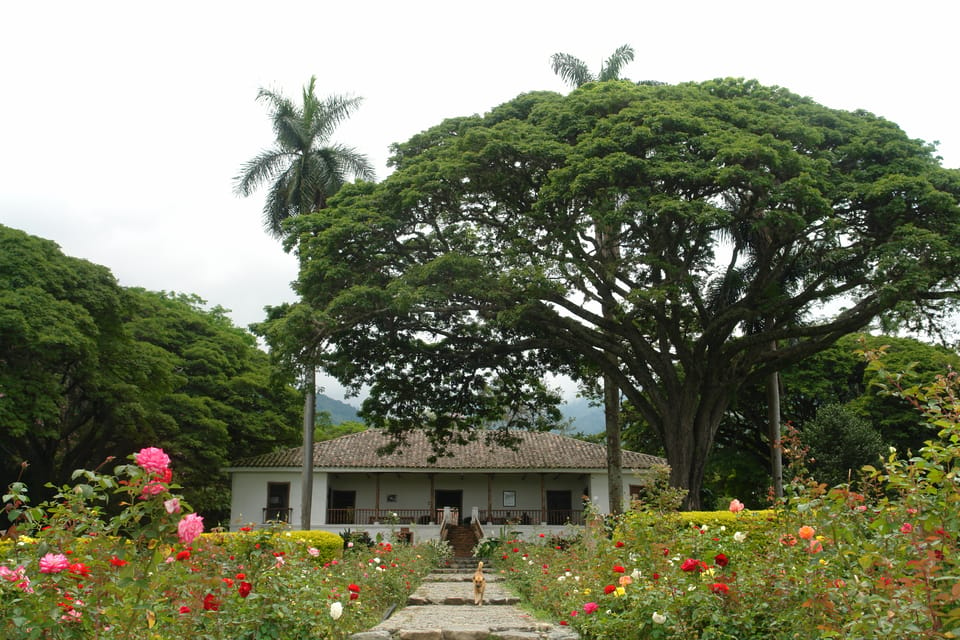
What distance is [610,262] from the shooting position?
17234 mm

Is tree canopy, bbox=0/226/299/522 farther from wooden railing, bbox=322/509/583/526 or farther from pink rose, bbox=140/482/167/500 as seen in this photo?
pink rose, bbox=140/482/167/500

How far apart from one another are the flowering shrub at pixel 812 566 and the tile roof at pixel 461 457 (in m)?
21.6

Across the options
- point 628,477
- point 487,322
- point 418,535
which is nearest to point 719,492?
point 628,477


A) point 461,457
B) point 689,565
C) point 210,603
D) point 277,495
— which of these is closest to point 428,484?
point 461,457

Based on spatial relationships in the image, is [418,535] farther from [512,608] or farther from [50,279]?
[512,608]

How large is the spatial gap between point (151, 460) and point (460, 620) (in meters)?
6.46

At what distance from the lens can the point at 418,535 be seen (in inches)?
1121

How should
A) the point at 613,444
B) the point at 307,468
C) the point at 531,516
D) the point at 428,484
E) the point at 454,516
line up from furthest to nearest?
the point at 428,484 < the point at 531,516 < the point at 454,516 < the point at 307,468 < the point at 613,444

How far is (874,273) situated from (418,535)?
18.5m

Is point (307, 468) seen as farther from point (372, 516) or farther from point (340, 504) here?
point (340, 504)

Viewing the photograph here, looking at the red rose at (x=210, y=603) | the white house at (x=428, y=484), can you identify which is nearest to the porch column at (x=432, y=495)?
the white house at (x=428, y=484)

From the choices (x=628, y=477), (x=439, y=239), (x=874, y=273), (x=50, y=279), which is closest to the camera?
(x=874, y=273)

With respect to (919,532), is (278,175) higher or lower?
higher

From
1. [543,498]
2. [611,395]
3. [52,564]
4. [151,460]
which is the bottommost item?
[52,564]
